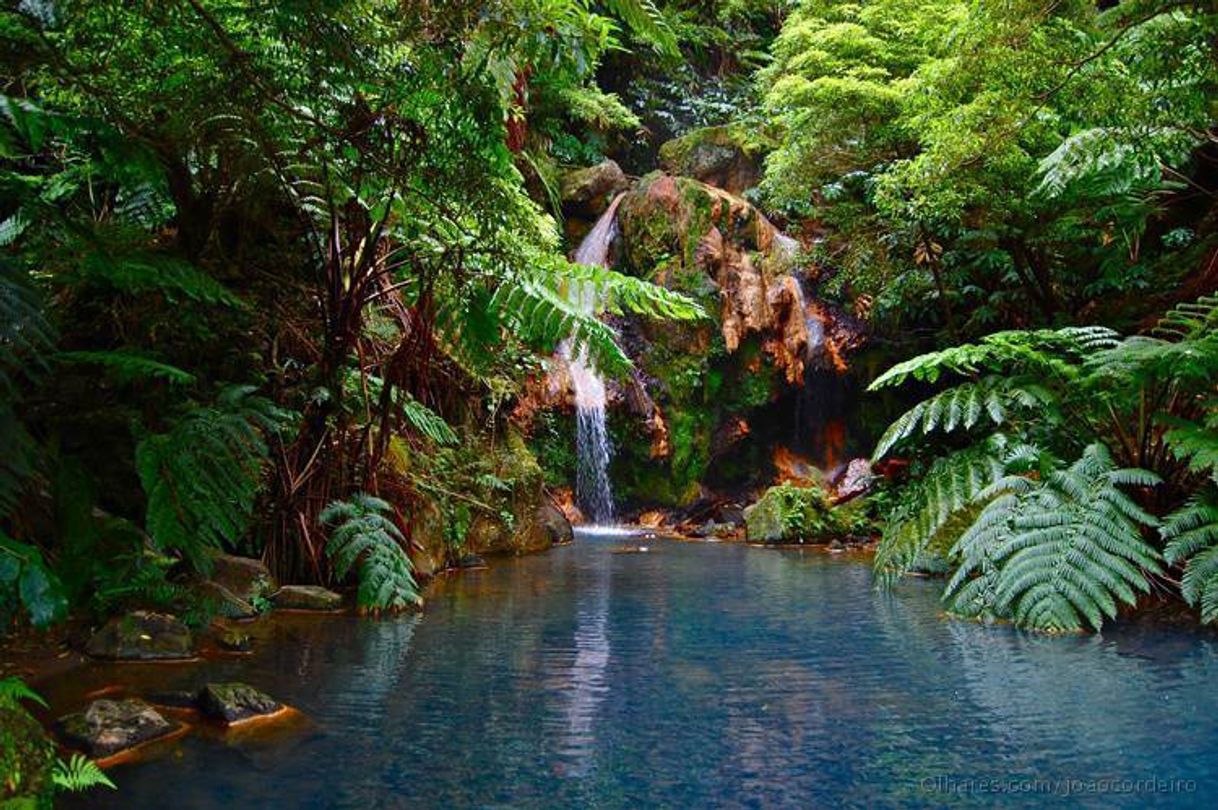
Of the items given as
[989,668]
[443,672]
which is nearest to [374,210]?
[443,672]

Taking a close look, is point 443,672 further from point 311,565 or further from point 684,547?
point 684,547

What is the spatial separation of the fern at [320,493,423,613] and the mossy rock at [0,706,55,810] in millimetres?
2940

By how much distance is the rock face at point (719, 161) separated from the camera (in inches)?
576

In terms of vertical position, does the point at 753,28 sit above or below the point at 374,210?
above

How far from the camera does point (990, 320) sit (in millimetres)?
10375

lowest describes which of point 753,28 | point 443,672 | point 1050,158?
point 443,672

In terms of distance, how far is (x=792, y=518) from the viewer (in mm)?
9539

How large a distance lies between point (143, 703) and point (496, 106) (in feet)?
7.48

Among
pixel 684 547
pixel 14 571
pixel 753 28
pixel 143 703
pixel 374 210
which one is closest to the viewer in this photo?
pixel 14 571

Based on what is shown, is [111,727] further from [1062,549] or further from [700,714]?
[1062,549]

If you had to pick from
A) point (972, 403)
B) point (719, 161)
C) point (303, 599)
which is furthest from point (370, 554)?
point (719, 161)

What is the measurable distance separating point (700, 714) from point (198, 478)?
7.28 ft

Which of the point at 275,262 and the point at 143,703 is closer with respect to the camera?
the point at 143,703

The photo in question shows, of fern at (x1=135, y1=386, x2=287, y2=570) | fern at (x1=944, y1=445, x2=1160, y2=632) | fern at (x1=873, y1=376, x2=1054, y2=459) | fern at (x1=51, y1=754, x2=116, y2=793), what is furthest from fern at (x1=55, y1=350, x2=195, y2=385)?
fern at (x1=944, y1=445, x2=1160, y2=632)
